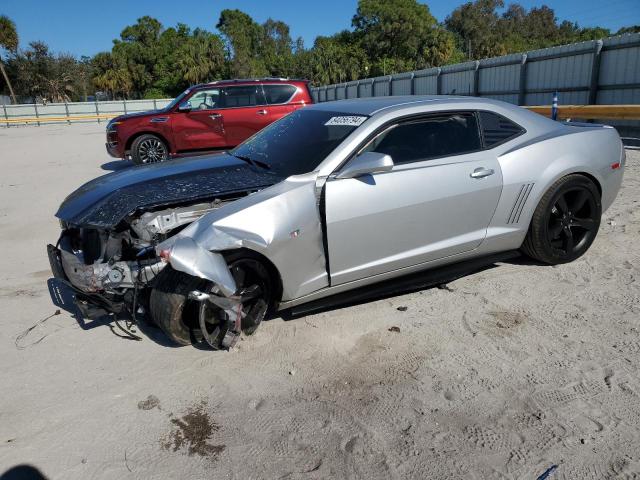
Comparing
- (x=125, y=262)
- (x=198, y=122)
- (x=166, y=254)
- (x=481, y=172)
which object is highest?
(x=198, y=122)

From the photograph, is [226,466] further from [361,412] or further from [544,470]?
[544,470]

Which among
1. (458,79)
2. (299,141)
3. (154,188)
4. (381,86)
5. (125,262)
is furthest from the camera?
(381,86)

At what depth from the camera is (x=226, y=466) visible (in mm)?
2383

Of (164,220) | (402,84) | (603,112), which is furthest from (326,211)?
(402,84)

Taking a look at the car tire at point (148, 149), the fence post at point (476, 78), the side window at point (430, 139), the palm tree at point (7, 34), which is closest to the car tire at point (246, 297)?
the side window at point (430, 139)

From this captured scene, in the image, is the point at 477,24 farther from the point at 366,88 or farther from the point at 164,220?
the point at 164,220

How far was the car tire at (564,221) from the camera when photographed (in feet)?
13.9

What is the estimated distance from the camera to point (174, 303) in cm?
308

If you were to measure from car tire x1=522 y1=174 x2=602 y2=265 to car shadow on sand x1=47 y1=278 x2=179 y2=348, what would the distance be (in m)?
3.08

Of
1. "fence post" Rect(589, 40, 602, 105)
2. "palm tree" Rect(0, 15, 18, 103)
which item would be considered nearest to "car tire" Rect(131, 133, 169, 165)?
"fence post" Rect(589, 40, 602, 105)

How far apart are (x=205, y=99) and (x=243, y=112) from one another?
0.84 m

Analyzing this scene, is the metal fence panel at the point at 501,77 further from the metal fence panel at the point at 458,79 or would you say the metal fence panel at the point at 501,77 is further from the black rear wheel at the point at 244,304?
the black rear wheel at the point at 244,304

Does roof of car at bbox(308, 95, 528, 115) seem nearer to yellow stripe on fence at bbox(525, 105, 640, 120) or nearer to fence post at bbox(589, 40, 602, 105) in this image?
yellow stripe on fence at bbox(525, 105, 640, 120)

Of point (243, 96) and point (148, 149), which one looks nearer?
point (148, 149)
